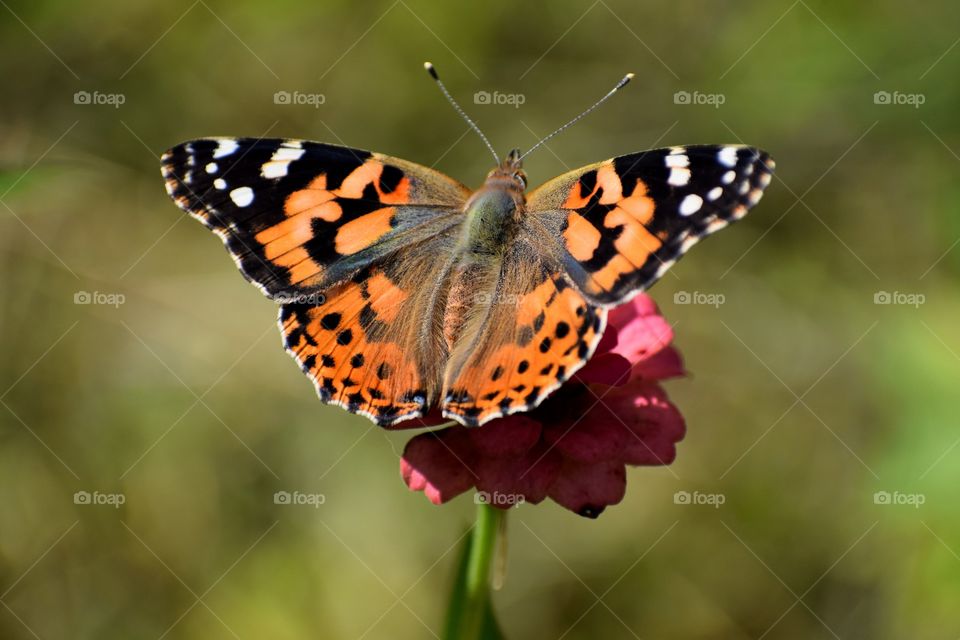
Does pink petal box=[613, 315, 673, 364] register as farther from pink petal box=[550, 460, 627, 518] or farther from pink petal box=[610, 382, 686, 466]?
pink petal box=[550, 460, 627, 518]

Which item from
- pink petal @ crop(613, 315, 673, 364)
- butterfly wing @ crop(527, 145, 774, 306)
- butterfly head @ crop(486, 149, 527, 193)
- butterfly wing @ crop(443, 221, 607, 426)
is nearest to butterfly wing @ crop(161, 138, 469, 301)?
butterfly head @ crop(486, 149, 527, 193)

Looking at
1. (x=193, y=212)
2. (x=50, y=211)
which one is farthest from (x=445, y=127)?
(x=193, y=212)

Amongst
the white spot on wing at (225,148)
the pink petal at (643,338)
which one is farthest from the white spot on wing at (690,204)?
the white spot on wing at (225,148)

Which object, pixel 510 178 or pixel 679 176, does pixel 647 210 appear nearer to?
pixel 679 176

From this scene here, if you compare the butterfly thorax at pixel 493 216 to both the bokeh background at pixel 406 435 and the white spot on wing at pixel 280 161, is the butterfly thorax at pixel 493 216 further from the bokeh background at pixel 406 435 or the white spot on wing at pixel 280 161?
the bokeh background at pixel 406 435

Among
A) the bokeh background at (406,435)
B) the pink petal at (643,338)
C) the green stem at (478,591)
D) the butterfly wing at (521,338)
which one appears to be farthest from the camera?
the bokeh background at (406,435)

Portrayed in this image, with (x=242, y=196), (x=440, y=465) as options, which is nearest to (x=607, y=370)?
(x=440, y=465)
